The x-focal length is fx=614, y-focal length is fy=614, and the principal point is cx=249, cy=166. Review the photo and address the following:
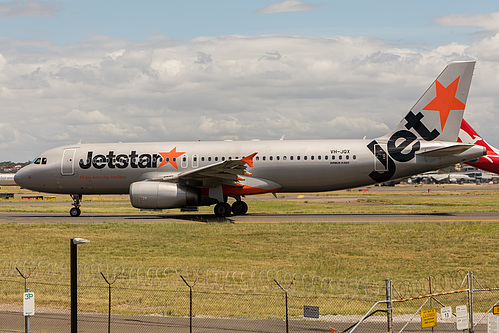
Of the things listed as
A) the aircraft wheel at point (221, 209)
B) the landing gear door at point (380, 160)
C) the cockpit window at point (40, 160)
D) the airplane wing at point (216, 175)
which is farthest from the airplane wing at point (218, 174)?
the cockpit window at point (40, 160)

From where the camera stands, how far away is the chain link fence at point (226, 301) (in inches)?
590

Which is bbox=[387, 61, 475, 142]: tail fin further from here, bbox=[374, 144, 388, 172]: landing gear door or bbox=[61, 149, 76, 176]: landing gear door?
bbox=[61, 149, 76, 176]: landing gear door

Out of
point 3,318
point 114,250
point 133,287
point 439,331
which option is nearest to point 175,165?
point 114,250

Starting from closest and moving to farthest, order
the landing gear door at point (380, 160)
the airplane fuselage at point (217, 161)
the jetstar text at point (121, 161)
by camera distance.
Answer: the landing gear door at point (380, 160)
the airplane fuselage at point (217, 161)
the jetstar text at point (121, 161)

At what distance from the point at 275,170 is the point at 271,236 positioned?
1044 centimetres

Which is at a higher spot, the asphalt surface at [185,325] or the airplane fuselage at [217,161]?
the airplane fuselage at [217,161]

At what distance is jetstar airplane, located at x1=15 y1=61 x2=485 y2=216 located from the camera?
127 feet

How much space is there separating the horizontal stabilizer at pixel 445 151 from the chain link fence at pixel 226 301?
1856 cm

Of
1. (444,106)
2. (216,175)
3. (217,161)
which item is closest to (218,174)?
(216,175)

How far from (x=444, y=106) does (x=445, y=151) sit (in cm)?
345

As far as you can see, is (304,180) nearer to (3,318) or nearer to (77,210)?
(77,210)

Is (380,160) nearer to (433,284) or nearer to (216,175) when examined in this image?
(216,175)

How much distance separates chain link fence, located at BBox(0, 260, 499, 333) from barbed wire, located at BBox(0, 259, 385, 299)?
0.11ft

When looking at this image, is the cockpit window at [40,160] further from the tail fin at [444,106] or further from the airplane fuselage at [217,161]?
the tail fin at [444,106]
